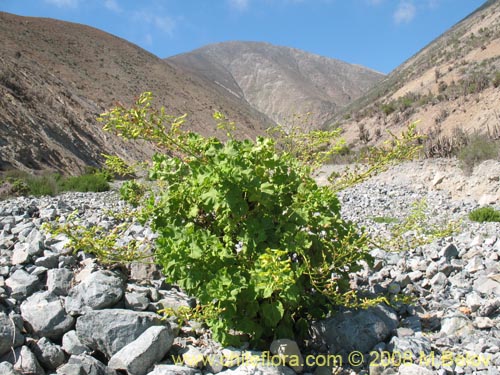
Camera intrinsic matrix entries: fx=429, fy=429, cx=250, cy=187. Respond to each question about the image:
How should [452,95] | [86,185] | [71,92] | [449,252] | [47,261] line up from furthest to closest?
[71,92] < [452,95] < [86,185] < [449,252] < [47,261]

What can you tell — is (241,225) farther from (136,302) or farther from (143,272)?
(143,272)

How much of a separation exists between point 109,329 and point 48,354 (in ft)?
1.30

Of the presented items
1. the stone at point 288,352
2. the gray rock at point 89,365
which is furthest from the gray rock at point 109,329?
the stone at point 288,352

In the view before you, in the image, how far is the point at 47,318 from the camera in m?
3.02

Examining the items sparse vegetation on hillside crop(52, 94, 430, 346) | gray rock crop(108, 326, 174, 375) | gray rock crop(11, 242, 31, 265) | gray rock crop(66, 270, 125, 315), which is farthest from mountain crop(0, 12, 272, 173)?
gray rock crop(11, 242, 31, 265)

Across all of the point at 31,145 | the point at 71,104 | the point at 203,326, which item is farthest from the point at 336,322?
the point at 71,104

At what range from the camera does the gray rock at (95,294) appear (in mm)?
3156

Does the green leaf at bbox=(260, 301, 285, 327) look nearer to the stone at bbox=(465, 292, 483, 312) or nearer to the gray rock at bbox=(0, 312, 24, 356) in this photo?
the gray rock at bbox=(0, 312, 24, 356)

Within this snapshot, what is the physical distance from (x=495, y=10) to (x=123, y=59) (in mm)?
39332

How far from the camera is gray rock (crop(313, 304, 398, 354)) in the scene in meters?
3.08

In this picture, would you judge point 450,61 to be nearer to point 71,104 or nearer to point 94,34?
point 71,104

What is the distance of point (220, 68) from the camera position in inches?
4788

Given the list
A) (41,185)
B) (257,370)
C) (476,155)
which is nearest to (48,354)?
(257,370)

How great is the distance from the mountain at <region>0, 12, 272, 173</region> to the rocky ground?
1309 mm
